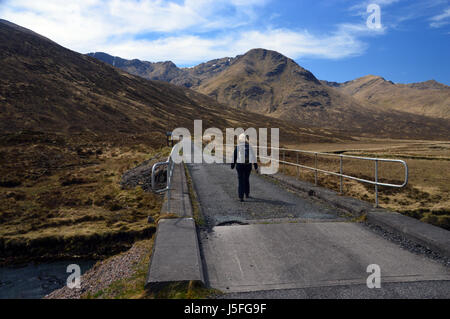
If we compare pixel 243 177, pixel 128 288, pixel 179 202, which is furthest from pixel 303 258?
pixel 243 177

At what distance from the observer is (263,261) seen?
4512mm

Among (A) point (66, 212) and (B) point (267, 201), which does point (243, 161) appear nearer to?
(B) point (267, 201)

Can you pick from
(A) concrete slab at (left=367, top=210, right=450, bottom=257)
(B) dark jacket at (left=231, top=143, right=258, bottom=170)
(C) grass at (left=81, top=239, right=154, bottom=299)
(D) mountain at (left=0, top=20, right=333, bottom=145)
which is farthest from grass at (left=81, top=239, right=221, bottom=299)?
(D) mountain at (left=0, top=20, right=333, bottom=145)

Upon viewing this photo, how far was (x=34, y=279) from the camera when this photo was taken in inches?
213

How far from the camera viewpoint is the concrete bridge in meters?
3.73

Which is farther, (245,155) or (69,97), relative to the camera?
(69,97)

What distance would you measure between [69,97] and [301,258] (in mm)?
66255

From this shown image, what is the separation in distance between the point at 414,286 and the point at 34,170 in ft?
67.1

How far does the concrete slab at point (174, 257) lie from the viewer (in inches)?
146

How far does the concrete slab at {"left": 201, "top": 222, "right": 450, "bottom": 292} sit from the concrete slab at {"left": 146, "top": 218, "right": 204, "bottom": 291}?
23cm

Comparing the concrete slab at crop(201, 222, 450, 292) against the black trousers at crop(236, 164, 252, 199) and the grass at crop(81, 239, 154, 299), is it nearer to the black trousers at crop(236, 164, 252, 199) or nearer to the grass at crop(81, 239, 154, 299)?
the grass at crop(81, 239, 154, 299)

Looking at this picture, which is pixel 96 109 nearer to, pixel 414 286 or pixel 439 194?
pixel 439 194

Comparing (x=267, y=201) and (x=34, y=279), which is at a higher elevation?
(x=267, y=201)
